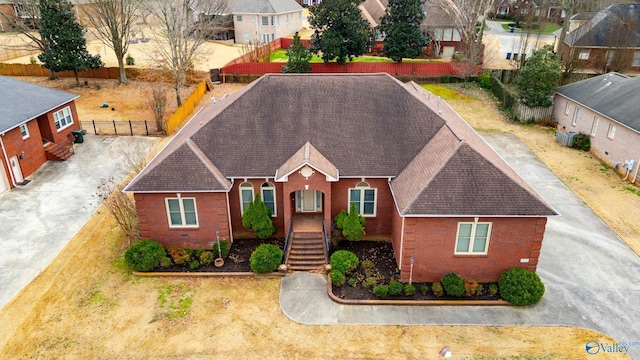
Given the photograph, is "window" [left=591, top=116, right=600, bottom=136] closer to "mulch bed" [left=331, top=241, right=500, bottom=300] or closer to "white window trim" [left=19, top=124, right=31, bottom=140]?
"mulch bed" [left=331, top=241, right=500, bottom=300]

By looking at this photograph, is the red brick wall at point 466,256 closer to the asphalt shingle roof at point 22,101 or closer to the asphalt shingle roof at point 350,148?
the asphalt shingle roof at point 350,148

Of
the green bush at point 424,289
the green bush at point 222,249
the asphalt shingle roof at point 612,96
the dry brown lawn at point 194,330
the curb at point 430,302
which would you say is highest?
the asphalt shingle roof at point 612,96

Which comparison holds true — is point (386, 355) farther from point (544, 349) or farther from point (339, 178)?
point (339, 178)

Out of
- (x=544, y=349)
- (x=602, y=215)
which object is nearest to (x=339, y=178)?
(x=544, y=349)

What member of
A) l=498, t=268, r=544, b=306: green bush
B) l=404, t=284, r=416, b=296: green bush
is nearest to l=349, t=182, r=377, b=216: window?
l=404, t=284, r=416, b=296: green bush

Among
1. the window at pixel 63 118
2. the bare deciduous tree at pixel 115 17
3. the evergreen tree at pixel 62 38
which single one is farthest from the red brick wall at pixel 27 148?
the bare deciduous tree at pixel 115 17

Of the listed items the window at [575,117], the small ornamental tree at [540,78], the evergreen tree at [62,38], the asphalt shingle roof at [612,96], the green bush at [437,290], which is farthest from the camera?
the evergreen tree at [62,38]
